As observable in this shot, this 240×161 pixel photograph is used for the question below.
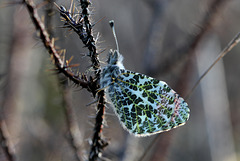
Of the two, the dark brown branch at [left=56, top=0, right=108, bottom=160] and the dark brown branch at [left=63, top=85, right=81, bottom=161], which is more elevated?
the dark brown branch at [left=56, top=0, right=108, bottom=160]

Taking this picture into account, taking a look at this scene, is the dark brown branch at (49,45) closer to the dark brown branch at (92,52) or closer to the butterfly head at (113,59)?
the dark brown branch at (92,52)

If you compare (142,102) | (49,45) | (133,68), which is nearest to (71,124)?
(142,102)

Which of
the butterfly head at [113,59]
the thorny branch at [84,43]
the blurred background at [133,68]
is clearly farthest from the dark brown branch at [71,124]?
the thorny branch at [84,43]

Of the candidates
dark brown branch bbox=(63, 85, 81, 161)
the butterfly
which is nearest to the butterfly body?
the butterfly

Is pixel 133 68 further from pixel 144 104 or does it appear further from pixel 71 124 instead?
pixel 144 104

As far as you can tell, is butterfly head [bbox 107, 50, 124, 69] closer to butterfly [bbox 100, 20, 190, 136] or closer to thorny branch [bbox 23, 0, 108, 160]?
butterfly [bbox 100, 20, 190, 136]

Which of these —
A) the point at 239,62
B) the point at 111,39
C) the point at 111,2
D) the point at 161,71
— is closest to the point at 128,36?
the point at 111,39

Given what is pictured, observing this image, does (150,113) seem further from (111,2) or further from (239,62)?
(239,62)
